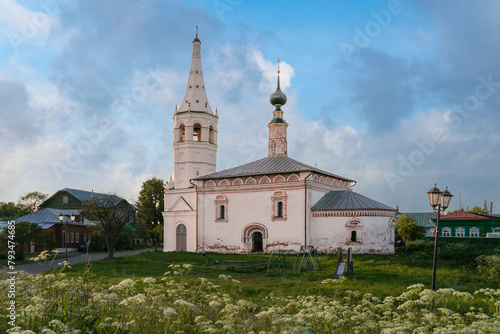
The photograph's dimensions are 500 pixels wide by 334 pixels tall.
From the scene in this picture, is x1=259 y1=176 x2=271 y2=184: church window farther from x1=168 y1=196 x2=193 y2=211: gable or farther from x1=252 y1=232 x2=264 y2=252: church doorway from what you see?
x1=168 y1=196 x2=193 y2=211: gable

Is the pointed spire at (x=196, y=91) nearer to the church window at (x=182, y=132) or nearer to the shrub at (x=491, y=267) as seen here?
the church window at (x=182, y=132)

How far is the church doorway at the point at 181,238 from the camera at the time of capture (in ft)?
97.2

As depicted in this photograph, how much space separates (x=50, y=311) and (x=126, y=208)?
2012cm

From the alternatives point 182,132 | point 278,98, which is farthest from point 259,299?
point 182,132

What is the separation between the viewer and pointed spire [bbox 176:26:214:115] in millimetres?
31078

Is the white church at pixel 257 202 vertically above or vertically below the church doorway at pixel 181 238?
above

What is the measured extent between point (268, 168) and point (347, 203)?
5.57 meters

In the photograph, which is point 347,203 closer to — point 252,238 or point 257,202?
point 257,202

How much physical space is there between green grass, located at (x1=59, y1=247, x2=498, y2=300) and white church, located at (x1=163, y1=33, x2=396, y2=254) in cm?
303

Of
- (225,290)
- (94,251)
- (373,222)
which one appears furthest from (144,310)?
(94,251)

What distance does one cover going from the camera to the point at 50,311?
18.9ft

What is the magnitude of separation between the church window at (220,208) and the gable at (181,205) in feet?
7.92

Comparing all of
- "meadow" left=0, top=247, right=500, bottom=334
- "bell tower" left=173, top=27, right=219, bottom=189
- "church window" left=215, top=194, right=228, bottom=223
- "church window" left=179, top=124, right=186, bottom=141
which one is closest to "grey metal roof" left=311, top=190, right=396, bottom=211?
"meadow" left=0, top=247, right=500, bottom=334

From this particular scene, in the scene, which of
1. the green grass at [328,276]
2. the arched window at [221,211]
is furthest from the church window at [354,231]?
the arched window at [221,211]
